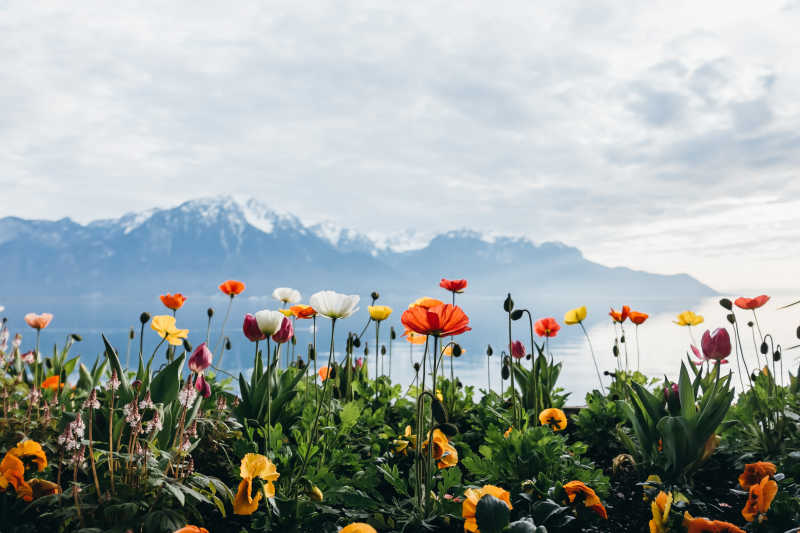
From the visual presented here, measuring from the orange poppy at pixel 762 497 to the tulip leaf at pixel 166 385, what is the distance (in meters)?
2.00

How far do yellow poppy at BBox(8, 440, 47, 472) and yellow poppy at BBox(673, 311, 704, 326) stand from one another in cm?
316

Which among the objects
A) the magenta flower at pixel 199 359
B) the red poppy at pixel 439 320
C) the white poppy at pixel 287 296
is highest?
the white poppy at pixel 287 296

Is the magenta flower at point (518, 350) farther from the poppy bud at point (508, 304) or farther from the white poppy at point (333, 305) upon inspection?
the white poppy at point (333, 305)

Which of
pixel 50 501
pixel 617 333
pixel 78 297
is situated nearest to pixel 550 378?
pixel 617 333

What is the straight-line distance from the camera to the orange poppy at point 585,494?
1522mm

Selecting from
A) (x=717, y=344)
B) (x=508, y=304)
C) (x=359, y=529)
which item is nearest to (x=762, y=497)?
(x=717, y=344)

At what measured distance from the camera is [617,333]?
324 centimetres

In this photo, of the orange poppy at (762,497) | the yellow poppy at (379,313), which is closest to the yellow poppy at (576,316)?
the yellow poppy at (379,313)

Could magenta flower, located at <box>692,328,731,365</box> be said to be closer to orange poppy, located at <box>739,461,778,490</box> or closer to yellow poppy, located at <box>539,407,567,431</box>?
orange poppy, located at <box>739,461,778,490</box>

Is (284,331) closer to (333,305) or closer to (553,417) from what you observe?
(333,305)

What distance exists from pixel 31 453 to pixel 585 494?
181 cm

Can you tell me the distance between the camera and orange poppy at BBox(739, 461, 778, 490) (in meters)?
1.70

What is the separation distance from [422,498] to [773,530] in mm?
1041

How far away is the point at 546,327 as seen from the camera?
115 inches
